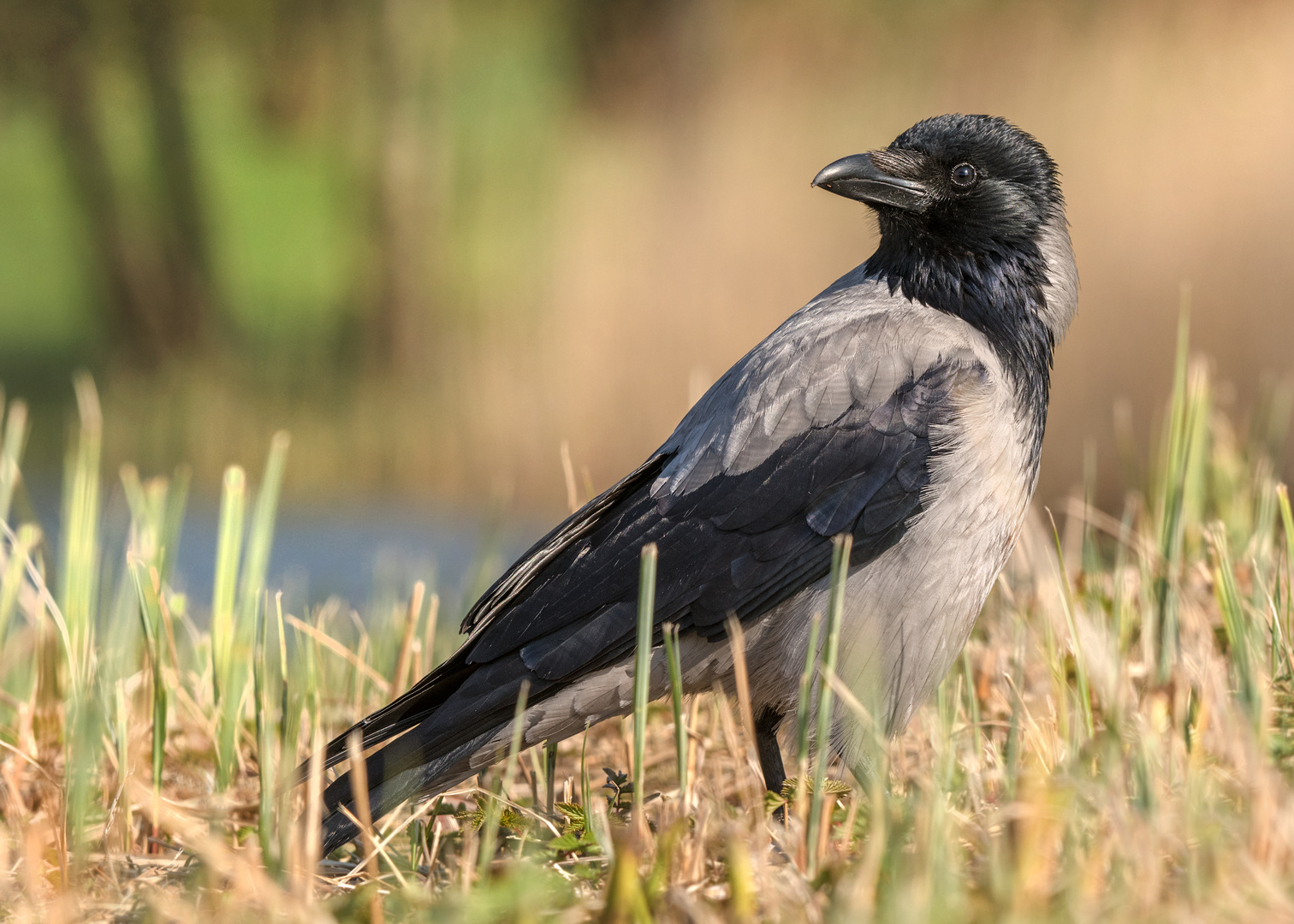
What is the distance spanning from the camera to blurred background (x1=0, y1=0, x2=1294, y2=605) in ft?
26.1

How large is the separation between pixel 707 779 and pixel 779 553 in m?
0.62

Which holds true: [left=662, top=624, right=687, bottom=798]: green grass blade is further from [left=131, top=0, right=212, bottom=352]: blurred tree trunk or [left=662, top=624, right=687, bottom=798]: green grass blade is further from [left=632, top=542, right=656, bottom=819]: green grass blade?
[left=131, top=0, right=212, bottom=352]: blurred tree trunk

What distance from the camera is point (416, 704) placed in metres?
2.55

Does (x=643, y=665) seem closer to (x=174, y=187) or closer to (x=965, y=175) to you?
(x=965, y=175)

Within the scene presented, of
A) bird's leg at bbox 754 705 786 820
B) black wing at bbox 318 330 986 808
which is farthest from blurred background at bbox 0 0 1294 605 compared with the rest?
bird's leg at bbox 754 705 786 820

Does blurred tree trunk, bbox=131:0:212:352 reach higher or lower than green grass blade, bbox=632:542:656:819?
higher

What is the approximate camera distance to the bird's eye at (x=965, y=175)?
315cm

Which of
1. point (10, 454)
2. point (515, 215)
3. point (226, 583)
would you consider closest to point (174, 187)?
point (515, 215)

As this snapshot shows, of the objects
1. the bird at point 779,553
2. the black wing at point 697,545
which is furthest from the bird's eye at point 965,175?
the black wing at point 697,545

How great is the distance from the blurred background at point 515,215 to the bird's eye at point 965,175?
1.59ft

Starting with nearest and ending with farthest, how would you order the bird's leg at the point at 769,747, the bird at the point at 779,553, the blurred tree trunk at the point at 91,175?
the bird at the point at 779,553, the bird's leg at the point at 769,747, the blurred tree trunk at the point at 91,175

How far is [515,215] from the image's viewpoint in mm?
13539

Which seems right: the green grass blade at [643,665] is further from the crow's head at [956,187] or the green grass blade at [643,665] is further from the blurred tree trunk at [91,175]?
the blurred tree trunk at [91,175]

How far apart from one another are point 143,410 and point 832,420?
42.4 ft
